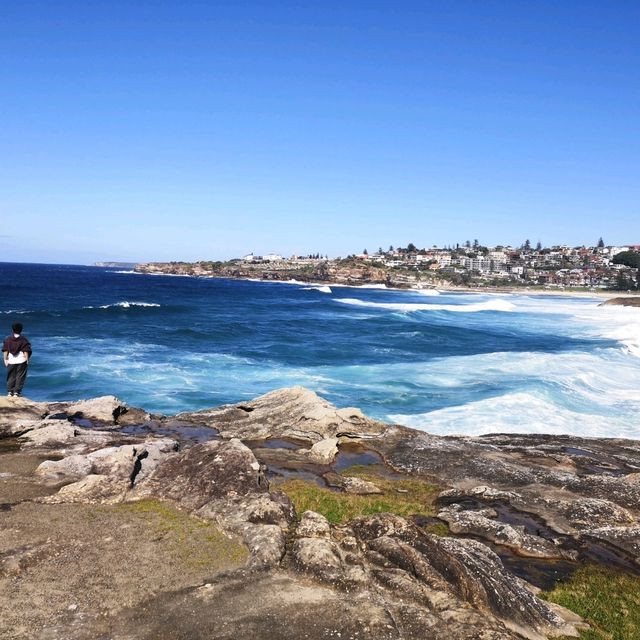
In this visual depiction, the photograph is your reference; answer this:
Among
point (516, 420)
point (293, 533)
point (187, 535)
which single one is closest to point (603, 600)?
point (293, 533)

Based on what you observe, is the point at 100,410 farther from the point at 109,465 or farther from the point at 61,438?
the point at 109,465

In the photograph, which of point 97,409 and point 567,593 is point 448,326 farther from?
point 567,593

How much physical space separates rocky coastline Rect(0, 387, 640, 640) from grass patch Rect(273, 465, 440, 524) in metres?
0.07

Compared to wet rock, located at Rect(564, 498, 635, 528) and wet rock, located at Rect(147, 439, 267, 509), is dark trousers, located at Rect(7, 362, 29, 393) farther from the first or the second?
wet rock, located at Rect(564, 498, 635, 528)

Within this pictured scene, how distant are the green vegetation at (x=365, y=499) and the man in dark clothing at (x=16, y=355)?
391 inches

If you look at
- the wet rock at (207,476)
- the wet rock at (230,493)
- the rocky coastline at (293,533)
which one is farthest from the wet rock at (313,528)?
the wet rock at (207,476)

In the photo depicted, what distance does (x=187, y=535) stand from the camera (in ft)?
34.3

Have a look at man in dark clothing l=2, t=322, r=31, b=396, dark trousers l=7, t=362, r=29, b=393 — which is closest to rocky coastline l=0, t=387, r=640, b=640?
dark trousers l=7, t=362, r=29, b=393

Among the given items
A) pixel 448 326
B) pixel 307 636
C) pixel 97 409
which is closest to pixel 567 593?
pixel 307 636

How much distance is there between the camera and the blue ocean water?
29.7 meters

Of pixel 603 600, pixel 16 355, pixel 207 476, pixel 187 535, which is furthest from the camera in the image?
pixel 16 355

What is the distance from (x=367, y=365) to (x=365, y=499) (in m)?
29.0

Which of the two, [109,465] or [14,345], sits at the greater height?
[14,345]

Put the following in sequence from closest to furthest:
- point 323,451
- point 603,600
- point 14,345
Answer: point 603,600 → point 14,345 → point 323,451
